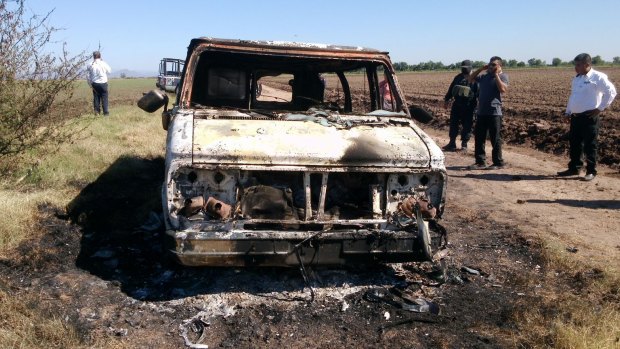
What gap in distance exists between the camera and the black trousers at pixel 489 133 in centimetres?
877

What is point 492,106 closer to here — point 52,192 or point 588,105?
point 588,105

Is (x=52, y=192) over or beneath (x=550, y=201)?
over

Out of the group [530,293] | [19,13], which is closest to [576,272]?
[530,293]

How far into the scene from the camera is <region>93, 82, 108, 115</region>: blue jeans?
13133mm

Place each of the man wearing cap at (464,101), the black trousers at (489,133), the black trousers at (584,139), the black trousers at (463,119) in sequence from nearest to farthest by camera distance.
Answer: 1. the black trousers at (584,139)
2. the black trousers at (489,133)
3. the man wearing cap at (464,101)
4. the black trousers at (463,119)

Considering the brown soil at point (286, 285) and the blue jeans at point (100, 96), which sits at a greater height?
the blue jeans at point (100, 96)

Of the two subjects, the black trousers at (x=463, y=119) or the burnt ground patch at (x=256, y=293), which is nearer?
the burnt ground patch at (x=256, y=293)

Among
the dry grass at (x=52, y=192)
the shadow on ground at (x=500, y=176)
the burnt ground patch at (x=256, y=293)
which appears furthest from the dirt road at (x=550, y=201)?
the dry grass at (x=52, y=192)

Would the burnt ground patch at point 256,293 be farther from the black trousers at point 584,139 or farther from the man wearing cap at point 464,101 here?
the man wearing cap at point 464,101

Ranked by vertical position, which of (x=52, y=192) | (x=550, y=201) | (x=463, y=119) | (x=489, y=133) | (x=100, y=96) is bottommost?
(x=550, y=201)

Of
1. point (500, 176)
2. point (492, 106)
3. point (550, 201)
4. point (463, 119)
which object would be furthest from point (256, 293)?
point (463, 119)

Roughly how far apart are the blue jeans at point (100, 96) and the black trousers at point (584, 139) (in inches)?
414

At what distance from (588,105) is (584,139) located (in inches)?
21.3

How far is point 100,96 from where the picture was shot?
13633mm
